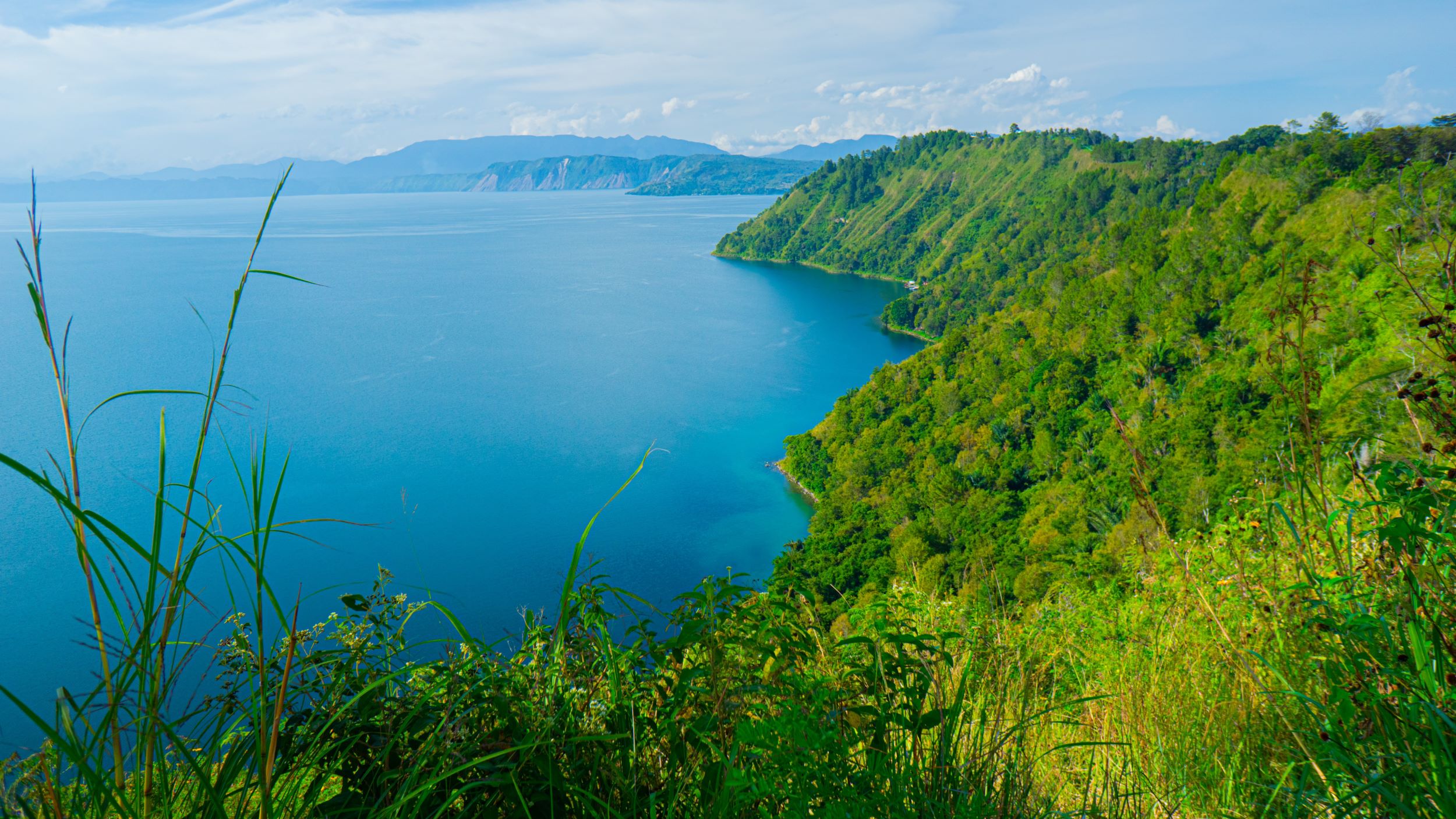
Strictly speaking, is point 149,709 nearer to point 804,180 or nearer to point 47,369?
point 47,369

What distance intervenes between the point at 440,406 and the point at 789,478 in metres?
18.9

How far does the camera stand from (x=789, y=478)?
1431 inches

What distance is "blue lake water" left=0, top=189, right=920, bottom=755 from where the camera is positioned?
85.3 feet

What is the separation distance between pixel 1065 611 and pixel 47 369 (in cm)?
5716

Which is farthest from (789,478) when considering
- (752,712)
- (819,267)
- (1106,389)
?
(819,267)

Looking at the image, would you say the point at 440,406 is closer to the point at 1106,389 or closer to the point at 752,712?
the point at 1106,389

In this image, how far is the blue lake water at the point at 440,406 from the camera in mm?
25984

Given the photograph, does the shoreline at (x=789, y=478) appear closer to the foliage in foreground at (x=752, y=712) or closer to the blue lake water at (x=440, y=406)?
the blue lake water at (x=440, y=406)

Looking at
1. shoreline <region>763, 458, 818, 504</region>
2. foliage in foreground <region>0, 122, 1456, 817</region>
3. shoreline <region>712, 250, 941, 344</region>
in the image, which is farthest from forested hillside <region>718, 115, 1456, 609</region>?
shoreline <region>712, 250, 941, 344</region>

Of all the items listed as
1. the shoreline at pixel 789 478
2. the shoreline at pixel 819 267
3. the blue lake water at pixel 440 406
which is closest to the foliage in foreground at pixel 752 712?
the blue lake water at pixel 440 406

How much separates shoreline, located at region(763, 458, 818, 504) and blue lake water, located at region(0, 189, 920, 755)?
669mm

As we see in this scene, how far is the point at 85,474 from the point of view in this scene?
93.2ft

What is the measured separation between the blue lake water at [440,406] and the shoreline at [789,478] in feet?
2.19

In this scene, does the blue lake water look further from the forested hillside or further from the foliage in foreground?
the forested hillside
